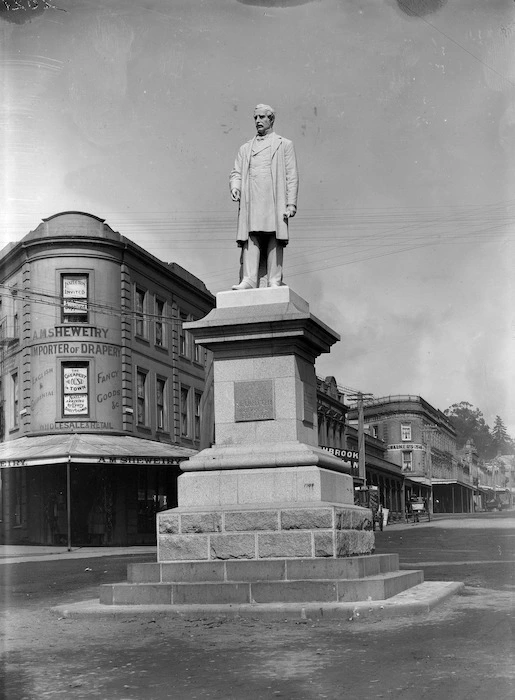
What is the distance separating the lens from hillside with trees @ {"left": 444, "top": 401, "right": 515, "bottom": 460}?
129250mm

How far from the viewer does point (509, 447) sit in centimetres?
15812

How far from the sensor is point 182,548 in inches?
403

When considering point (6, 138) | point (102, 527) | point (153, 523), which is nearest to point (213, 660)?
point (6, 138)

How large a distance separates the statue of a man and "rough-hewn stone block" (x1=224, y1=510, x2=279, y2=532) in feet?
9.52

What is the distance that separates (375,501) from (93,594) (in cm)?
3294

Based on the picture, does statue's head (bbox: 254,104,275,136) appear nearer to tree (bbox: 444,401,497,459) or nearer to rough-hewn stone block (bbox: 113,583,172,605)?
rough-hewn stone block (bbox: 113,583,172,605)

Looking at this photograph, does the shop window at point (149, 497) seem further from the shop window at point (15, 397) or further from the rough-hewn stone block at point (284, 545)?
the rough-hewn stone block at point (284, 545)

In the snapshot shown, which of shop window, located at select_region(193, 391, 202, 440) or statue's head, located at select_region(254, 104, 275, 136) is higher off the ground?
statue's head, located at select_region(254, 104, 275, 136)

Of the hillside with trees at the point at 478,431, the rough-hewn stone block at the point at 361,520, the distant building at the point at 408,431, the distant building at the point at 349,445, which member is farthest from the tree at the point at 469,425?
the rough-hewn stone block at the point at 361,520

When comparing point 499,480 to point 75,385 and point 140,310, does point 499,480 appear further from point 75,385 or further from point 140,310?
point 75,385

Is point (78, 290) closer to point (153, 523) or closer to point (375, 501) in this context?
point (153, 523)

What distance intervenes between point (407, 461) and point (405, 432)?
10.1ft

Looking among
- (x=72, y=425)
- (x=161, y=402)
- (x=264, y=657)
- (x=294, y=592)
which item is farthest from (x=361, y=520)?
(x=161, y=402)

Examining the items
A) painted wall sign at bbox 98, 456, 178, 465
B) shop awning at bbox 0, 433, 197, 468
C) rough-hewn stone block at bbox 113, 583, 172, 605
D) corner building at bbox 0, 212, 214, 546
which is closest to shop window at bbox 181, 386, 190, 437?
corner building at bbox 0, 212, 214, 546
